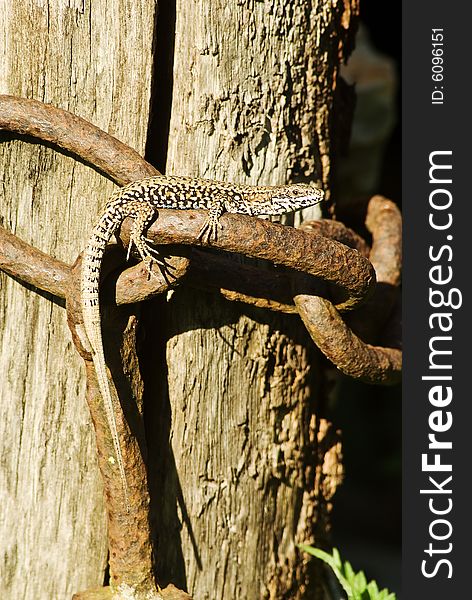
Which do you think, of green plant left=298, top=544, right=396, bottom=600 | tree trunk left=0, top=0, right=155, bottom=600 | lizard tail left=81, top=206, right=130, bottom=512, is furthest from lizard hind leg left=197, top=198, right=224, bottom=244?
green plant left=298, top=544, right=396, bottom=600

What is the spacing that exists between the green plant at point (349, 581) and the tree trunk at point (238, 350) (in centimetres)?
10

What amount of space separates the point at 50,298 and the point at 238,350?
561 mm

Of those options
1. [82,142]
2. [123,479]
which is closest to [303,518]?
[123,479]

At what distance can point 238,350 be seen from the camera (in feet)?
7.88

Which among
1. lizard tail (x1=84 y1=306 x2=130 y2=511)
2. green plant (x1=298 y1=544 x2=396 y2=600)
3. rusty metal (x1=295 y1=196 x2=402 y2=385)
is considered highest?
rusty metal (x1=295 y1=196 x2=402 y2=385)

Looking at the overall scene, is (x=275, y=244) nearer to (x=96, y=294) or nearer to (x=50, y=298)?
(x=96, y=294)

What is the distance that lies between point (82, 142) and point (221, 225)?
43 cm

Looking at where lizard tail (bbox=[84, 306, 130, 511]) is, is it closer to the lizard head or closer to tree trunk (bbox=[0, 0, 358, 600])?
tree trunk (bbox=[0, 0, 358, 600])

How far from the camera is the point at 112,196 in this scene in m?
2.15

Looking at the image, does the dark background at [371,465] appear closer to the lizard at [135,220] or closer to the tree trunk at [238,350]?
the tree trunk at [238,350]

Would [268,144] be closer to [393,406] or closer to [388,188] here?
[388,188]

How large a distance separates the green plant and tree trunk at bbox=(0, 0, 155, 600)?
0.73m

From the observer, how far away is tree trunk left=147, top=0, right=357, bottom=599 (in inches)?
89.2

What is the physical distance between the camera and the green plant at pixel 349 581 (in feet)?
8.78
